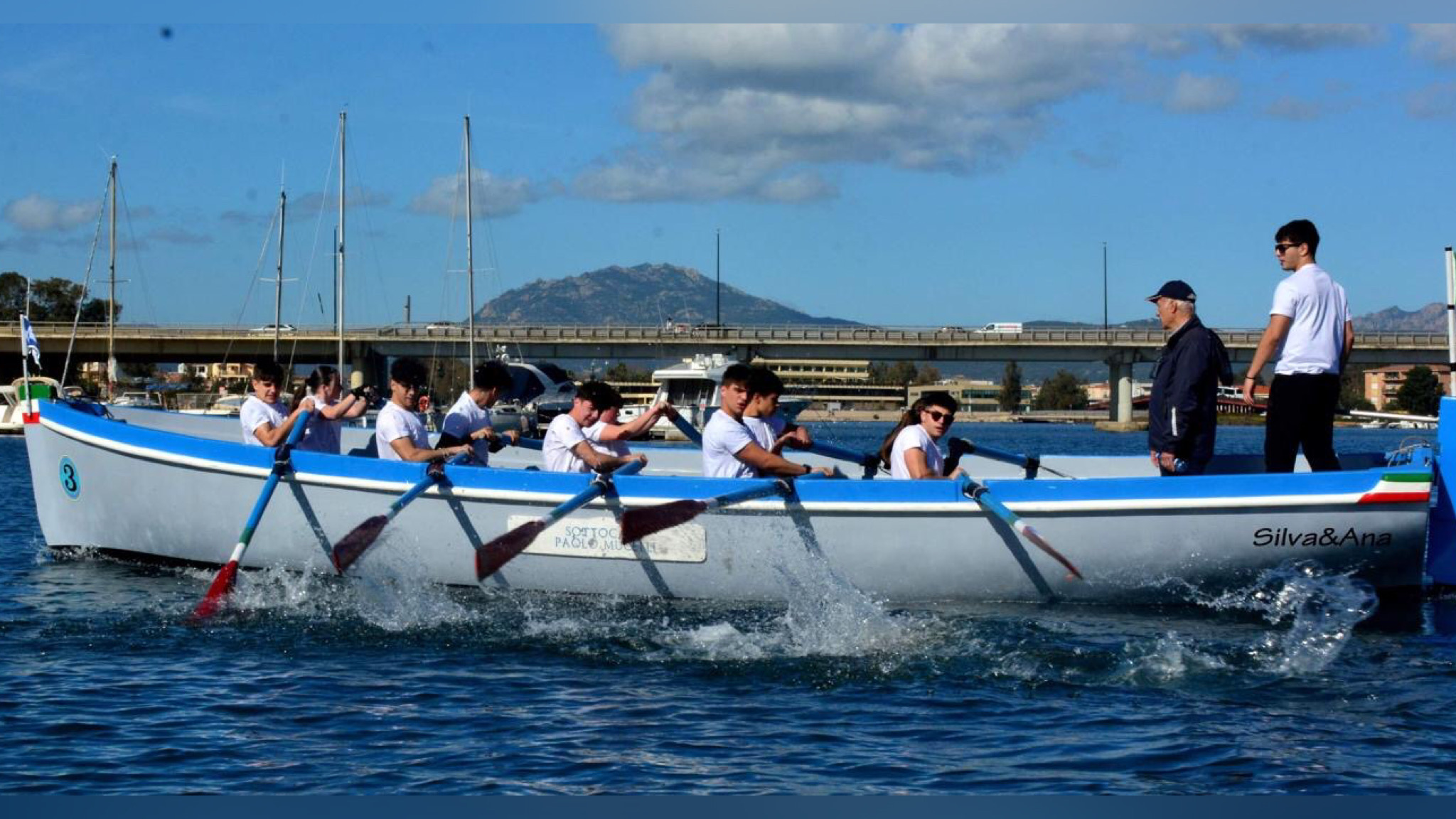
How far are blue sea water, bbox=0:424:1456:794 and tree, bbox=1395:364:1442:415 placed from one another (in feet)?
233

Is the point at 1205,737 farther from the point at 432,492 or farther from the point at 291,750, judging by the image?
the point at 432,492

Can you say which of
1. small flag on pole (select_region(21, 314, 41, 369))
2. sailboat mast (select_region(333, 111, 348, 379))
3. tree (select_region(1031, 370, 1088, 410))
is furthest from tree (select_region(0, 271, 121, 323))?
tree (select_region(1031, 370, 1088, 410))

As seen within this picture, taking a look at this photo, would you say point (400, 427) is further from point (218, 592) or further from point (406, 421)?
point (218, 592)

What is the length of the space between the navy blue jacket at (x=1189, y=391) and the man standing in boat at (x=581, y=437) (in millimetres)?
3797

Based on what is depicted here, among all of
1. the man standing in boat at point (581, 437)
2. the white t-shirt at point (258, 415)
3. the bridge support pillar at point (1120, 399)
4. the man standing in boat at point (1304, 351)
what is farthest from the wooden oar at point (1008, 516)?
the bridge support pillar at point (1120, 399)

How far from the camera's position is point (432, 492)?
474 inches

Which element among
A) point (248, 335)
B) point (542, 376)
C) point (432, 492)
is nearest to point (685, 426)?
point (432, 492)

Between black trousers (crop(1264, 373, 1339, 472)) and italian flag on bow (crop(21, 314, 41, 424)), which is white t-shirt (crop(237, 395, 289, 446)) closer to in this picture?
italian flag on bow (crop(21, 314, 41, 424))

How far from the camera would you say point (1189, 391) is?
419 inches

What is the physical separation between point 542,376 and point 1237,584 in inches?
2192

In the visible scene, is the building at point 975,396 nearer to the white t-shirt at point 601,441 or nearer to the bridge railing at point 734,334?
the bridge railing at point 734,334

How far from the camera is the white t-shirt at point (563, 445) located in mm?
12266

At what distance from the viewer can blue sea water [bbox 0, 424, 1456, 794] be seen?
755 centimetres

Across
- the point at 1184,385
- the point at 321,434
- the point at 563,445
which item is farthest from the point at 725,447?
the point at 321,434
